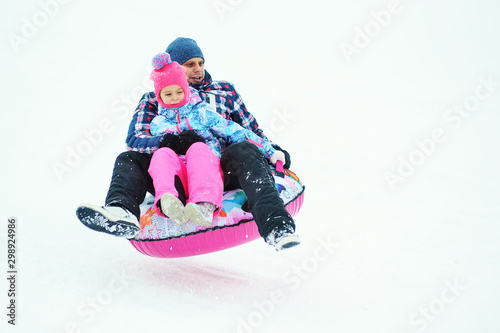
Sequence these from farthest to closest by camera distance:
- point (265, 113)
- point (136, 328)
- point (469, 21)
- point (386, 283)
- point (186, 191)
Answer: point (469, 21) < point (265, 113) < point (386, 283) < point (186, 191) < point (136, 328)

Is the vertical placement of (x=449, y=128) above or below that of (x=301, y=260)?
above

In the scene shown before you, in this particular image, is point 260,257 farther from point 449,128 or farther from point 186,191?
point 449,128

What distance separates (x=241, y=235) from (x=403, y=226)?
1582 millimetres

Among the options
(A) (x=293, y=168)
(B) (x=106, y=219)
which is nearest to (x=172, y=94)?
(B) (x=106, y=219)

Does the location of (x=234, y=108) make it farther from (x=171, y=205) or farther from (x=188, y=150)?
(x=171, y=205)

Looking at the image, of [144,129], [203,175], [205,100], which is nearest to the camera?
[203,175]

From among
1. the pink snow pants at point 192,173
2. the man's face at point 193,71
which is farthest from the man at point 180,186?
the pink snow pants at point 192,173

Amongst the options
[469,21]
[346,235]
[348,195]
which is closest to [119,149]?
[348,195]

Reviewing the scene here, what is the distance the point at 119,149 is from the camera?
5230 millimetres

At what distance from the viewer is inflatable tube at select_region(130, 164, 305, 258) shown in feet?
7.31

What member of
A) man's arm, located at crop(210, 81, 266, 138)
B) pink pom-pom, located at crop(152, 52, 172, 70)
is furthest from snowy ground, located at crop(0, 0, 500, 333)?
pink pom-pom, located at crop(152, 52, 172, 70)

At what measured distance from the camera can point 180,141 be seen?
7.41ft

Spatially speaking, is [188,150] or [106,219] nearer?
[106,219]

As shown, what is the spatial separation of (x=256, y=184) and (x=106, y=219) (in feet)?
2.14
